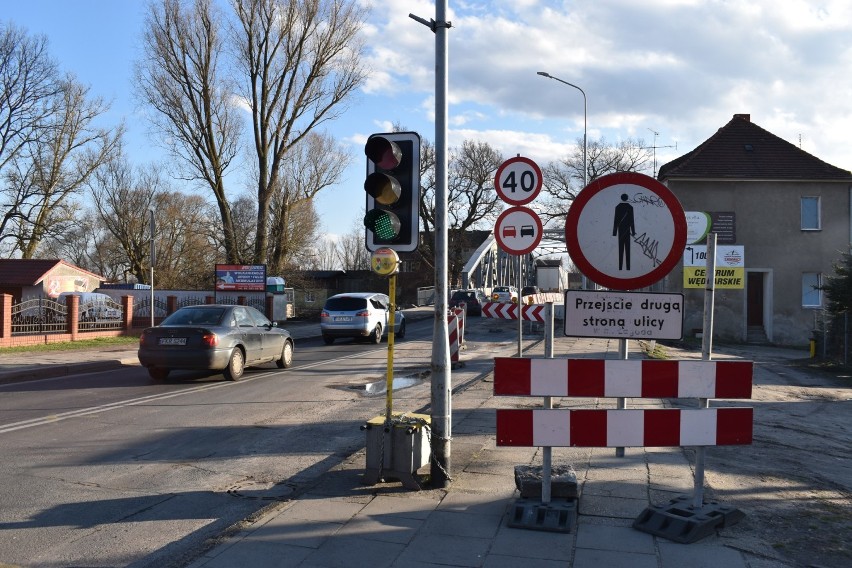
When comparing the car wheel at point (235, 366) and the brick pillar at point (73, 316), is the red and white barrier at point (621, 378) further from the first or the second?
the brick pillar at point (73, 316)

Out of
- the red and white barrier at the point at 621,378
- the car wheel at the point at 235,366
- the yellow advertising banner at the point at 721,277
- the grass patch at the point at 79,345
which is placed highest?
the yellow advertising banner at the point at 721,277

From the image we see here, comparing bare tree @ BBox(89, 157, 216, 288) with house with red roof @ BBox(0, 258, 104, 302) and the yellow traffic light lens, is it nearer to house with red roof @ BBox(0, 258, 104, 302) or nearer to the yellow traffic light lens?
house with red roof @ BBox(0, 258, 104, 302)

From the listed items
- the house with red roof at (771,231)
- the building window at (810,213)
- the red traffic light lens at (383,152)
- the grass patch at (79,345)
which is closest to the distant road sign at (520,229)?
the red traffic light lens at (383,152)

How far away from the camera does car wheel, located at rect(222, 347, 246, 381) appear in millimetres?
13516

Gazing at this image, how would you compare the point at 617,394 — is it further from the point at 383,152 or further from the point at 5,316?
the point at 5,316

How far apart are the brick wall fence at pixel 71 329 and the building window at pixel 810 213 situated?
2801 cm

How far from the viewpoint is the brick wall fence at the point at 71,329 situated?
19.9m

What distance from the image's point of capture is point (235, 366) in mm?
13656

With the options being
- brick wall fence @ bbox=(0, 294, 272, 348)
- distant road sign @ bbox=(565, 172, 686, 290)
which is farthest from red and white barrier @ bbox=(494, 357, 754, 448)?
brick wall fence @ bbox=(0, 294, 272, 348)

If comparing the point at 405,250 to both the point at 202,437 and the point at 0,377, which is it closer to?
the point at 202,437

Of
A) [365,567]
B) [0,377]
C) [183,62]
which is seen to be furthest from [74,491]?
[183,62]

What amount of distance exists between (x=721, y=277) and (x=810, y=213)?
778cm

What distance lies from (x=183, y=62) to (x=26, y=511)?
109 ft

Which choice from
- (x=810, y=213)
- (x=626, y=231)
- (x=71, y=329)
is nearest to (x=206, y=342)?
(x=626, y=231)
